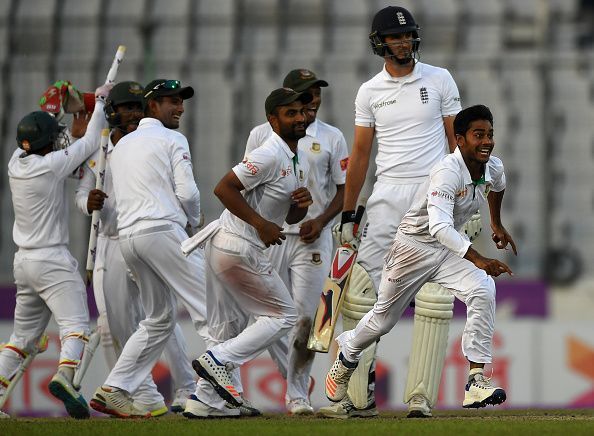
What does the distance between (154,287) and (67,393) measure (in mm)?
817

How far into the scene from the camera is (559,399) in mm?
12773

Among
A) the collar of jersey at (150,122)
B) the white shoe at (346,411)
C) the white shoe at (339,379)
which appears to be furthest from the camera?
the collar of jersey at (150,122)

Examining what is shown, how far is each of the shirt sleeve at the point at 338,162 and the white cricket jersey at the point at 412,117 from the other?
2.10 ft

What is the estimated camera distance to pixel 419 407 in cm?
759

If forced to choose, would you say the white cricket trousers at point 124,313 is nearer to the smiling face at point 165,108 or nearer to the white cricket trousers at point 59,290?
the white cricket trousers at point 59,290

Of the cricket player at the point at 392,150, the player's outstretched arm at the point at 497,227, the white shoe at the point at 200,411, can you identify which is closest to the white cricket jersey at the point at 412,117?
the cricket player at the point at 392,150

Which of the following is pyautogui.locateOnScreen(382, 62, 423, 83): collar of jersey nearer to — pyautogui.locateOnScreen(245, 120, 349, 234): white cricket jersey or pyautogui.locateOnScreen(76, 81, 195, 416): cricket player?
pyautogui.locateOnScreen(245, 120, 349, 234): white cricket jersey

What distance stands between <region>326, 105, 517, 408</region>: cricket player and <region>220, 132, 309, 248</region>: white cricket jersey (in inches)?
28.4

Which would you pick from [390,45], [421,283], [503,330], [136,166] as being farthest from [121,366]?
[503,330]

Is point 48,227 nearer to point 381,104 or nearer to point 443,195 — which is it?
point 381,104

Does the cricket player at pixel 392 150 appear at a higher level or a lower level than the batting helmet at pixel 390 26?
lower

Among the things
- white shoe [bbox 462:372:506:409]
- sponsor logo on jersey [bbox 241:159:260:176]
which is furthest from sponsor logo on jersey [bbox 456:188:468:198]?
sponsor logo on jersey [bbox 241:159:260:176]

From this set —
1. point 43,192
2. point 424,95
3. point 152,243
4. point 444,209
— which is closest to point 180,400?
point 152,243

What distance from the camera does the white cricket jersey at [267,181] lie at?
7.30 metres
